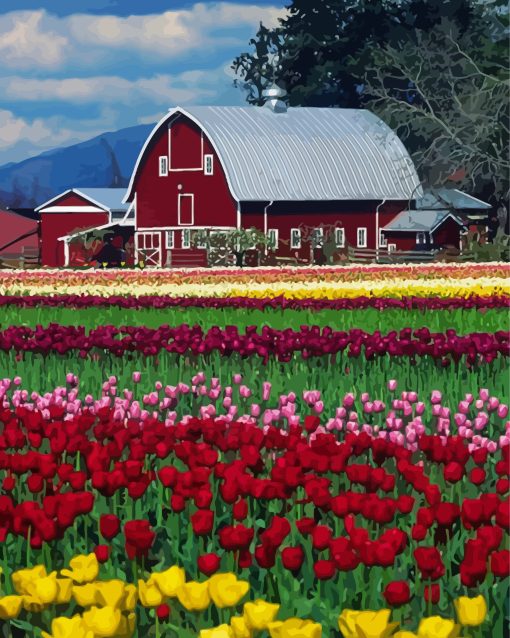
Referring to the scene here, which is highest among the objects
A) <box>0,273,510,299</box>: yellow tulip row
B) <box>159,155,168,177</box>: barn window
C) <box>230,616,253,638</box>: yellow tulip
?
<box>159,155,168,177</box>: barn window

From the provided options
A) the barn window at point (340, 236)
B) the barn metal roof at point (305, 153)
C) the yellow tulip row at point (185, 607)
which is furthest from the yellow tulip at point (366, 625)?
the barn window at point (340, 236)

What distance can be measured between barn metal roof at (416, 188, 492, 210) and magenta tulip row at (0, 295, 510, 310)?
116ft

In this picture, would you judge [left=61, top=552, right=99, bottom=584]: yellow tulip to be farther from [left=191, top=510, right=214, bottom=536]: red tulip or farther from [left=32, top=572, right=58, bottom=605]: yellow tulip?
[left=191, top=510, right=214, bottom=536]: red tulip

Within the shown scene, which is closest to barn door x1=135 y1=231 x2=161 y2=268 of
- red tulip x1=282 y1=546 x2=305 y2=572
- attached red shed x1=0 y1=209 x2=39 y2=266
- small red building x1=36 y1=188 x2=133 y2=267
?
small red building x1=36 y1=188 x2=133 y2=267

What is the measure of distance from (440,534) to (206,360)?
27.5 ft

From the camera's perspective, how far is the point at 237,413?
9898 millimetres

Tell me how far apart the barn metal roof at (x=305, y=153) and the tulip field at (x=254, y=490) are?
39323 millimetres

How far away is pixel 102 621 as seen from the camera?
351 centimetres

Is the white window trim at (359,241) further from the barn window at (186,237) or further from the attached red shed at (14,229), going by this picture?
the attached red shed at (14,229)

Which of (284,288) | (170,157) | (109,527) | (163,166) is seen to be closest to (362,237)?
(170,157)

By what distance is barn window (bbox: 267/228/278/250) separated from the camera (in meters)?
51.5

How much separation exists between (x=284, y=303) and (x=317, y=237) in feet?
106

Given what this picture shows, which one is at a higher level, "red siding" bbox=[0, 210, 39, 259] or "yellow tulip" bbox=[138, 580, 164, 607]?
"yellow tulip" bbox=[138, 580, 164, 607]

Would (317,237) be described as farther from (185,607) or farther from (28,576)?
(185,607)
